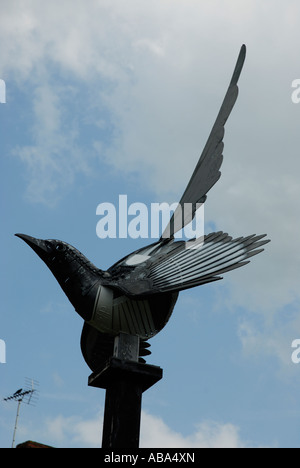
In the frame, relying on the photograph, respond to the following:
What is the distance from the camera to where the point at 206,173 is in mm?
11383

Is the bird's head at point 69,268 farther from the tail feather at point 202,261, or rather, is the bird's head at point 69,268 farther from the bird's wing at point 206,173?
the bird's wing at point 206,173

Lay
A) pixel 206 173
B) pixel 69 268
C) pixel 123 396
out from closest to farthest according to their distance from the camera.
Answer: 1. pixel 123 396
2. pixel 69 268
3. pixel 206 173

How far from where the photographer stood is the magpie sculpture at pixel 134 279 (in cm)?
952

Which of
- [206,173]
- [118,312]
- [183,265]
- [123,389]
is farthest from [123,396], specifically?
[206,173]

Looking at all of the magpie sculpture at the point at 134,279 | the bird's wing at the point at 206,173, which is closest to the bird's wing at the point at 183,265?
the magpie sculpture at the point at 134,279

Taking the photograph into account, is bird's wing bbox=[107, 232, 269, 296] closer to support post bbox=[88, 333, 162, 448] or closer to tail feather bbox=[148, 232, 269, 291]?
tail feather bbox=[148, 232, 269, 291]

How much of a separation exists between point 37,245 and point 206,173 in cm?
316

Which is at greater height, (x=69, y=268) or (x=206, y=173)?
(x=206, y=173)

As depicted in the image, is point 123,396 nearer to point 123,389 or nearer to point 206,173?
point 123,389

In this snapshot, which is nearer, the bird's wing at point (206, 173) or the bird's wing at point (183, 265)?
the bird's wing at point (183, 265)

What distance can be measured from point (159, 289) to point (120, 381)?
1335 mm
